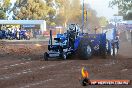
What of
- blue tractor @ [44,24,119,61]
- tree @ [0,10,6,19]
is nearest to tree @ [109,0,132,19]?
tree @ [0,10,6,19]

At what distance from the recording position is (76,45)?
2238 cm

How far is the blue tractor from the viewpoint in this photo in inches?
869

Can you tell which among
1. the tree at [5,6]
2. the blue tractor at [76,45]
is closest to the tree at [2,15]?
the tree at [5,6]

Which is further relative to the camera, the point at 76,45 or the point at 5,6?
the point at 5,6

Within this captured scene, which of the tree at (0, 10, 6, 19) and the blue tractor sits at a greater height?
the tree at (0, 10, 6, 19)

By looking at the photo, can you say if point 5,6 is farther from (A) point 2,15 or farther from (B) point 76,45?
(B) point 76,45

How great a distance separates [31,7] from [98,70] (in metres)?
89.8

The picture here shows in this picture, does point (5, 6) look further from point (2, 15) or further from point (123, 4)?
point (123, 4)

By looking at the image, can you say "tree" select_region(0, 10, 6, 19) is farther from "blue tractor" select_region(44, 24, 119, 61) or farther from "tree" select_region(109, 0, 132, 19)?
"blue tractor" select_region(44, 24, 119, 61)

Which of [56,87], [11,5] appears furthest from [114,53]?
[11,5]

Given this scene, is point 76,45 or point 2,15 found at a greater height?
point 2,15

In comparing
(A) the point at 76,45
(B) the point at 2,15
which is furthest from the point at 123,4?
(A) the point at 76,45

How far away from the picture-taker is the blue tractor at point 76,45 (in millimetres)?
22078

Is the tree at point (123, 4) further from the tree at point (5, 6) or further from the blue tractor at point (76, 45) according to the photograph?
the blue tractor at point (76, 45)
